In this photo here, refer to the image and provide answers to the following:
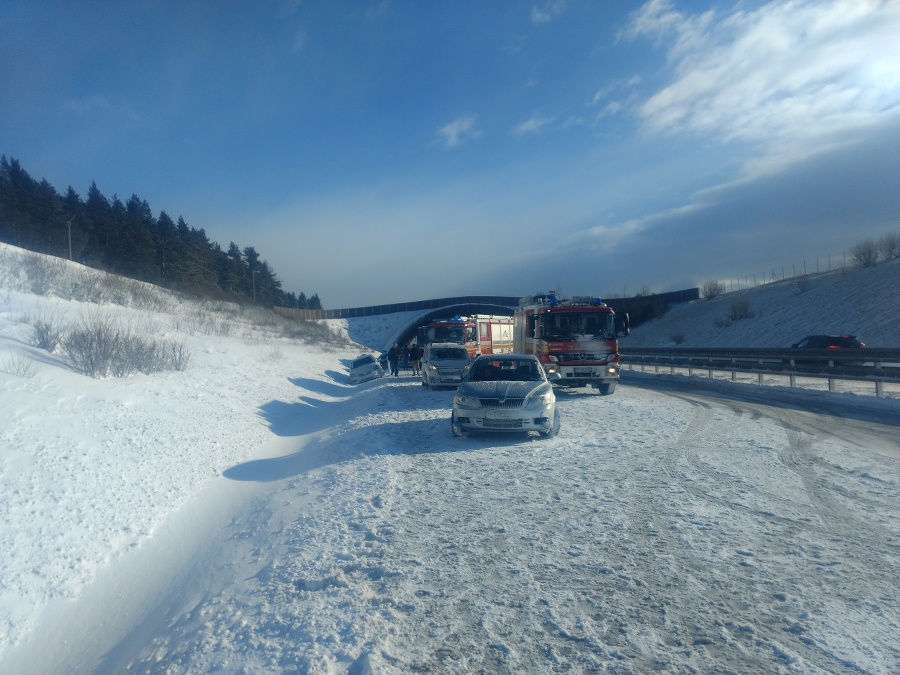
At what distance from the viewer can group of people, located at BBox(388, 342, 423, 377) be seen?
116 feet

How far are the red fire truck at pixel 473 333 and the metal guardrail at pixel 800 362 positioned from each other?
382 inches

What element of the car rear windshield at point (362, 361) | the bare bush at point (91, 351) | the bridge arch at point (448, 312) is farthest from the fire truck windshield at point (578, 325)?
the bridge arch at point (448, 312)

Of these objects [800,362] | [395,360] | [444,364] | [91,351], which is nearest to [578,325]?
[444,364]

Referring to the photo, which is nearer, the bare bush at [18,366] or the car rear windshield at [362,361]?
the bare bush at [18,366]

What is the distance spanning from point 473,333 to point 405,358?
413 inches

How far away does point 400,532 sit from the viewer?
713 cm

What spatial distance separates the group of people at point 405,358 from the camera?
35.2m

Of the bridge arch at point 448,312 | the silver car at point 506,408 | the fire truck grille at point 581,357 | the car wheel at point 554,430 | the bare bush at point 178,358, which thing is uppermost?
the bridge arch at point 448,312

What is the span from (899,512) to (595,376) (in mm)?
13250

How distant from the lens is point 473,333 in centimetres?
3194

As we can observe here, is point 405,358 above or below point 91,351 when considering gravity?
below

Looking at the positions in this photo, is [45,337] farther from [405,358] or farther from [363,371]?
[405,358]

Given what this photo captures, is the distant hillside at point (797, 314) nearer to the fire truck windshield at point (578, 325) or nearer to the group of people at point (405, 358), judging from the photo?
the fire truck windshield at point (578, 325)

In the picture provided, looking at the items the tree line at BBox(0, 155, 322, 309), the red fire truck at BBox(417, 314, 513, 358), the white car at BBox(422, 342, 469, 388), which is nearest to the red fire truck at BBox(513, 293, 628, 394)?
the white car at BBox(422, 342, 469, 388)
